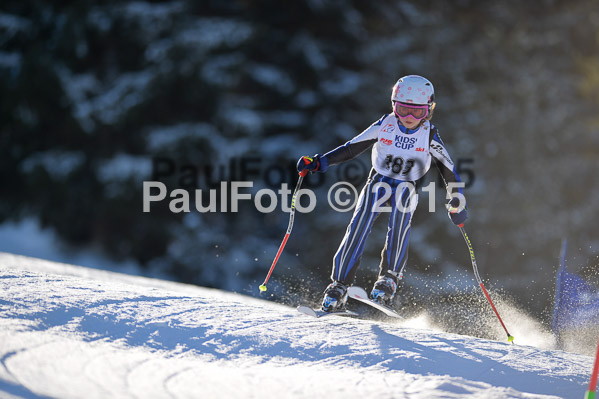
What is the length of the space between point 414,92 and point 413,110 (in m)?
0.13

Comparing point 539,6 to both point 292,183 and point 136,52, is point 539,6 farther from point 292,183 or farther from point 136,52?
point 136,52

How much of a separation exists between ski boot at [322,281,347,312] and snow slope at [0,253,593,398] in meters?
0.09

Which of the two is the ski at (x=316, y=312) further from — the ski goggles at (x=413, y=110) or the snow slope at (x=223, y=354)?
the ski goggles at (x=413, y=110)

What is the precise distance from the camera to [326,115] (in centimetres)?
1458

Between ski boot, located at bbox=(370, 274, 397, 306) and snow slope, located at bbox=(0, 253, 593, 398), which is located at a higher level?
ski boot, located at bbox=(370, 274, 397, 306)

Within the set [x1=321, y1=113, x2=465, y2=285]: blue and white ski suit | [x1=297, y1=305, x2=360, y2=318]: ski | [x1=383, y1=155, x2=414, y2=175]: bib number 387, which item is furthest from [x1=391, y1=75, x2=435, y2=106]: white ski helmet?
[x1=297, y1=305, x2=360, y2=318]: ski

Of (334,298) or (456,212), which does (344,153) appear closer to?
(456,212)

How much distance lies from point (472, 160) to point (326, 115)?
423 centimetres

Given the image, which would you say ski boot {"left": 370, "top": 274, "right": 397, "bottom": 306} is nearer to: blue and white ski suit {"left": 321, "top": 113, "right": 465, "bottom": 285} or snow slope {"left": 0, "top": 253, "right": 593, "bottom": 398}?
blue and white ski suit {"left": 321, "top": 113, "right": 465, "bottom": 285}

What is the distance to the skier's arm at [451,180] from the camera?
473cm

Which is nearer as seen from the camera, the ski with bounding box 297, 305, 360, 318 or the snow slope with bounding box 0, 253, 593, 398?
the snow slope with bounding box 0, 253, 593, 398

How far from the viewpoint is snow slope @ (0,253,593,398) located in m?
3.01

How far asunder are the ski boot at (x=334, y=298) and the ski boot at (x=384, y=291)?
0.75 ft

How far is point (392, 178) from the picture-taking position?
4762 mm
